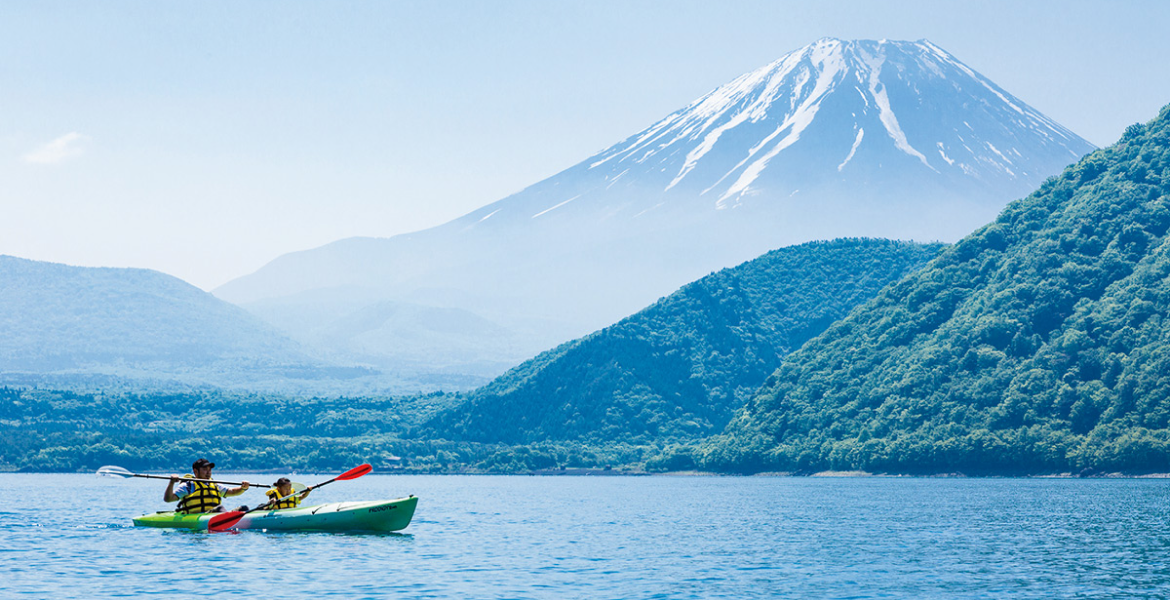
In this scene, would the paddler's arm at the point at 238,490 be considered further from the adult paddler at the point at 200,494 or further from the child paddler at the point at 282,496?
the child paddler at the point at 282,496

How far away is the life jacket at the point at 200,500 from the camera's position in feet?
274

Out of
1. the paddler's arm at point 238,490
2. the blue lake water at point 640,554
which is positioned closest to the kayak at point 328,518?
the blue lake water at point 640,554

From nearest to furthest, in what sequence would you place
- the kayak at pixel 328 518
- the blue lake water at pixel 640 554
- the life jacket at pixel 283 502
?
the blue lake water at pixel 640 554, the kayak at pixel 328 518, the life jacket at pixel 283 502

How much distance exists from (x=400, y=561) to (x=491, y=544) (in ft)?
41.9

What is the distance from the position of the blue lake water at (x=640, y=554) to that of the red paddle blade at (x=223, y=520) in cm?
81

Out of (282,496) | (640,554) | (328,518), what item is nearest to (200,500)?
(282,496)

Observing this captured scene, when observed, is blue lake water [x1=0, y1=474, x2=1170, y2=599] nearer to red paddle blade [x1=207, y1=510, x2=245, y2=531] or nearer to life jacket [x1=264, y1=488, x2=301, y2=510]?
red paddle blade [x1=207, y1=510, x2=245, y2=531]

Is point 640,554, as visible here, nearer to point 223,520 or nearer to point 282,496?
point 282,496

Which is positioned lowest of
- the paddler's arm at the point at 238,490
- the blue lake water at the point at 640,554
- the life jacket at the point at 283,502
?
the blue lake water at the point at 640,554

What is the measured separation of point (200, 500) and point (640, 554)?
26.2 metres

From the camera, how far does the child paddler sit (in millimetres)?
83938

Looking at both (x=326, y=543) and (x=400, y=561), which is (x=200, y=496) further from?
(x=400, y=561)

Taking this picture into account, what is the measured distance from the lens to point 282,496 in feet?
277

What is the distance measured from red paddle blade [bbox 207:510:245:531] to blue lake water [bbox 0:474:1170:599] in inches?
32.0
